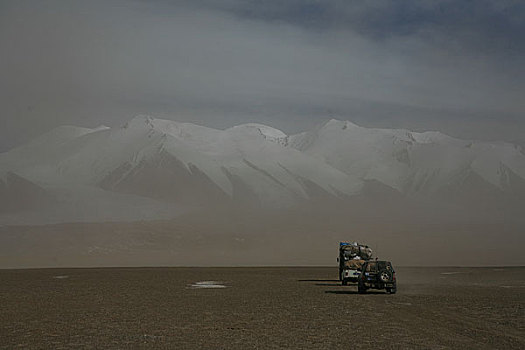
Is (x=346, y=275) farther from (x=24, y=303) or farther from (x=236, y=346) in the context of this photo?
(x=236, y=346)

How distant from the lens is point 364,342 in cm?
2350

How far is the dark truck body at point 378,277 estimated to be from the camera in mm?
46000

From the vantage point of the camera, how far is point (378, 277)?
46.2 meters

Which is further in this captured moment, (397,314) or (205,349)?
(397,314)

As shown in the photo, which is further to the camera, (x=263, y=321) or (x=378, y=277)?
(x=378, y=277)

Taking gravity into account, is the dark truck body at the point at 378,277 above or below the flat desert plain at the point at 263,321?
above

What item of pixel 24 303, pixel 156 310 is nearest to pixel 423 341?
pixel 156 310

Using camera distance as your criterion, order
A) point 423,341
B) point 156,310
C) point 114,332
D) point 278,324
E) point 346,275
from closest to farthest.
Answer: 1. point 423,341
2. point 114,332
3. point 278,324
4. point 156,310
5. point 346,275

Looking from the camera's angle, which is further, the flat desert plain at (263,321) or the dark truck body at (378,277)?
the dark truck body at (378,277)

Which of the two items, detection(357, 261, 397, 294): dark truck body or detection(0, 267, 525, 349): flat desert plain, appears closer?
detection(0, 267, 525, 349): flat desert plain

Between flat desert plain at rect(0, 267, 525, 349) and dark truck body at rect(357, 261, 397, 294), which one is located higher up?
dark truck body at rect(357, 261, 397, 294)

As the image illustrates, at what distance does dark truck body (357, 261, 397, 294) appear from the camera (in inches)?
1811

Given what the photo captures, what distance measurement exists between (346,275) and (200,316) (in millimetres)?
26864

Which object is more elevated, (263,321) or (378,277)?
(378,277)
